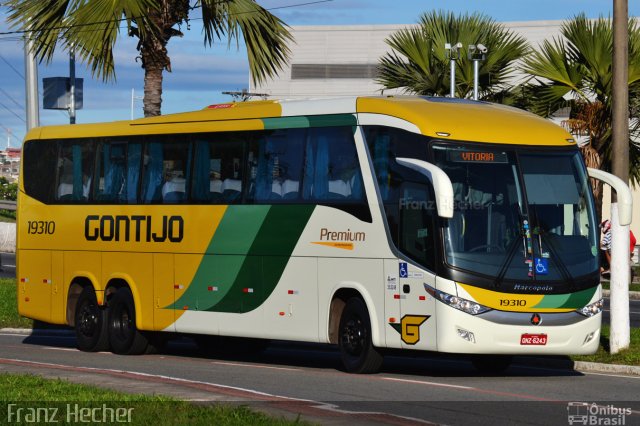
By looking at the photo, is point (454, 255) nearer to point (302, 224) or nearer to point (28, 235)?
point (302, 224)

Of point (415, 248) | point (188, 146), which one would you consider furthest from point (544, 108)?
point (415, 248)

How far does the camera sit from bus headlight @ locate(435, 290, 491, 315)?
16359mm

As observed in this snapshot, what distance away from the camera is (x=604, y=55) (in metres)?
29.7

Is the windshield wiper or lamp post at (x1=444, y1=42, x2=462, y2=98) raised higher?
lamp post at (x1=444, y1=42, x2=462, y2=98)

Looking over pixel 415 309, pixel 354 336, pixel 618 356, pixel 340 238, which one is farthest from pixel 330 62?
pixel 415 309

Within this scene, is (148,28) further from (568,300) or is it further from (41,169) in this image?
(568,300)

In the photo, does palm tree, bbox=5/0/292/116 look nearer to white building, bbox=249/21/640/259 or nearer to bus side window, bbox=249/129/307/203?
bus side window, bbox=249/129/307/203

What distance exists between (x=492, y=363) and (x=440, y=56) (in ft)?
59.4

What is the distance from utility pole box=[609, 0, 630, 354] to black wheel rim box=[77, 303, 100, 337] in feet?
27.3

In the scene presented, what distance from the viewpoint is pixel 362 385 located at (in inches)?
621

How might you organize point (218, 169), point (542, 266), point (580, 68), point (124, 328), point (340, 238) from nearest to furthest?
point (542, 266), point (340, 238), point (218, 169), point (124, 328), point (580, 68)

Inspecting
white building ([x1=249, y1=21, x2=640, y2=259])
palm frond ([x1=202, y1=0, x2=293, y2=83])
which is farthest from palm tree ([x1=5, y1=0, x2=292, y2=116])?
white building ([x1=249, y1=21, x2=640, y2=259])

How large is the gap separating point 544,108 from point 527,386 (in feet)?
49.0

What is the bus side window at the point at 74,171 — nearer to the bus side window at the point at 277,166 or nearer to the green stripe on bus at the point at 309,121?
the bus side window at the point at 277,166
